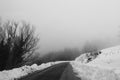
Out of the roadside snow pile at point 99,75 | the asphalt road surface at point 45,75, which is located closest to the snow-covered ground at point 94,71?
the roadside snow pile at point 99,75

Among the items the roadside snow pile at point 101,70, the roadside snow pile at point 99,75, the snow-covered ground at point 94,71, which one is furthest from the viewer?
the snow-covered ground at point 94,71

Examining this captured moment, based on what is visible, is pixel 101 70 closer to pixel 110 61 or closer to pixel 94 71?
pixel 94 71

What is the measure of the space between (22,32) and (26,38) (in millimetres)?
1186

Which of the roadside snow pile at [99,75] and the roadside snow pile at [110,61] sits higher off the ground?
the roadside snow pile at [99,75]

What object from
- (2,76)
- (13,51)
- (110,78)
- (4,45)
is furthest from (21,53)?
(110,78)

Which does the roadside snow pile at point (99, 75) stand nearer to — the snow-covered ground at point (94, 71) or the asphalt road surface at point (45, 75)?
the snow-covered ground at point (94, 71)

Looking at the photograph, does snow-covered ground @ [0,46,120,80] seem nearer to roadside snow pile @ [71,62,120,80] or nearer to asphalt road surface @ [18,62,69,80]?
roadside snow pile @ [71,62,120,80]

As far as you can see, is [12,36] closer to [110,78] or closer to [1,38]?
[1,38]

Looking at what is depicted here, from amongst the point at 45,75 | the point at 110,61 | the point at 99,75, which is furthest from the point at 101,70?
the point at 110,61

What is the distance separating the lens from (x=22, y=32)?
79.9 feet

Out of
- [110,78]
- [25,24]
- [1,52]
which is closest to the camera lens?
[110,78]

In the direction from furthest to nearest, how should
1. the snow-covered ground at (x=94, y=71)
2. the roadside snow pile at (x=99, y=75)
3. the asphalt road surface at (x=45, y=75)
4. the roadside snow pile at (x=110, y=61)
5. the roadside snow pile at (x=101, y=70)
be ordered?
the roadside snow pile at (x=110, y=61)
the asphalt road surface at (x=45, y=75)
the snow-covered ground at (x=94, y=71)
the roadside snow pile at (x=101, y=70)
the roadside snow pile at (x=99, y=75)

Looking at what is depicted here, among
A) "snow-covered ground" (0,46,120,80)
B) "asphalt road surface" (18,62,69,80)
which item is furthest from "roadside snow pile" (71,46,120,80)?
"asphalt road surface" (18,62,69,80)

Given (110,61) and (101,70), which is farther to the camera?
(110,61)
